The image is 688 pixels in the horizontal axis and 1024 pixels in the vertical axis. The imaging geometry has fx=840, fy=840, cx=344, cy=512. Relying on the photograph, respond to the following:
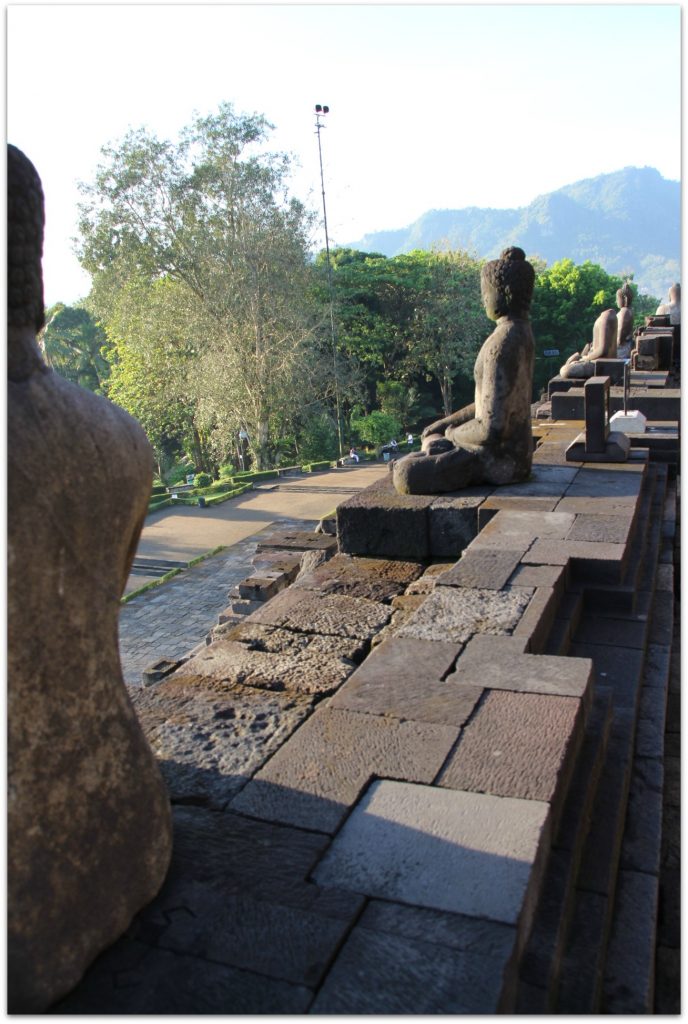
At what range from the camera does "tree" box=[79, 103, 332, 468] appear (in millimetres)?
24750

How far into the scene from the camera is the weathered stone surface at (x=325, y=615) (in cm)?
421

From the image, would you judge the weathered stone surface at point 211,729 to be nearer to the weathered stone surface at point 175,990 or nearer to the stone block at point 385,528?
the weathered stone surface at point 175,990

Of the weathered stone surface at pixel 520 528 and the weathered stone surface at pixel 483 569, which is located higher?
the weathered stone surface at pixel 520 528

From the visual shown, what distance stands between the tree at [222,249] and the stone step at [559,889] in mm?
22979

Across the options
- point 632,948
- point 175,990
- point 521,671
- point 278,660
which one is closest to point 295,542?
point 278,660

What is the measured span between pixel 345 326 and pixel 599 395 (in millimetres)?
25515

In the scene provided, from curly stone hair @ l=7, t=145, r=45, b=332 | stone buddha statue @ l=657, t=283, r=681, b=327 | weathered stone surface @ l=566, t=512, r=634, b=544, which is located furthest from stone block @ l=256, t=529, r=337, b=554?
stone buddha statue @ l=657, t=283, r=681, b=327

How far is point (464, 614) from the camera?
4.05 m

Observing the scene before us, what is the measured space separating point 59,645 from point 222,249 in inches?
962

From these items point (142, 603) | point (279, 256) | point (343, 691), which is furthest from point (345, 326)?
point (343, 691)

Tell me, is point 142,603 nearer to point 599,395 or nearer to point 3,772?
point 599,395

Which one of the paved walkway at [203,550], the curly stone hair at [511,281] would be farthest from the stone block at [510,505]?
the paved walkway at [203,550]

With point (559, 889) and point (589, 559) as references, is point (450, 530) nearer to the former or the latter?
point (589, 559)

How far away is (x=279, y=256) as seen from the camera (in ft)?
80.9
